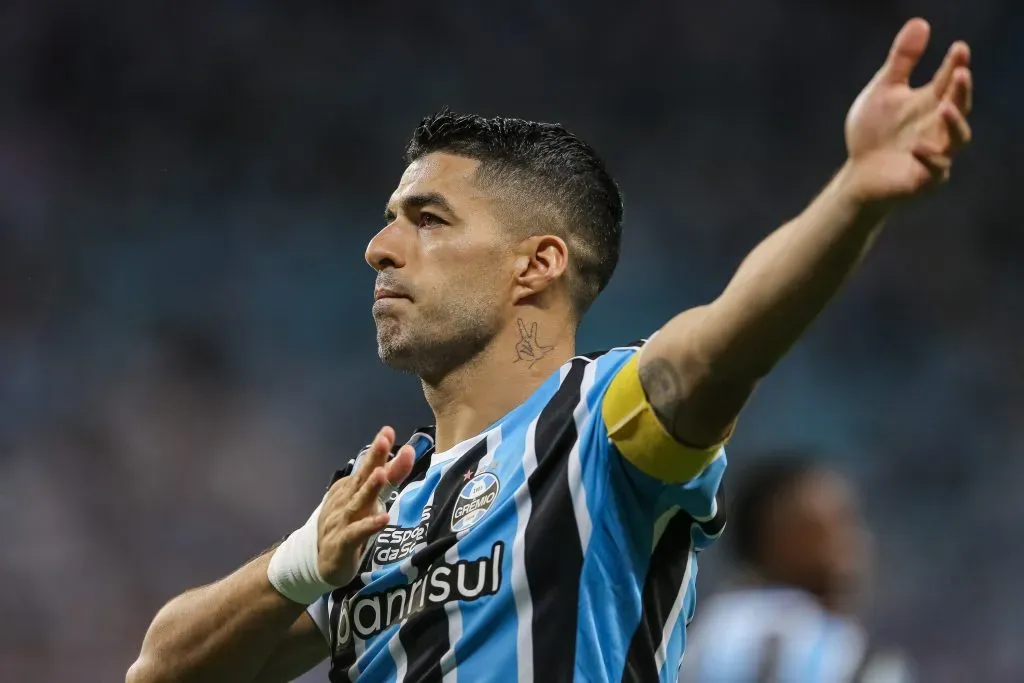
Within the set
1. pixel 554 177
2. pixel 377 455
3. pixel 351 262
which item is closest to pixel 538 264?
pixel 554 177

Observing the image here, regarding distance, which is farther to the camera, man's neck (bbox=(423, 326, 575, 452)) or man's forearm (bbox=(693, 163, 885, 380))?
man's neck (bbox=(423, 326, 575, 452))

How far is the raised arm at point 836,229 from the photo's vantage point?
5.87 ft

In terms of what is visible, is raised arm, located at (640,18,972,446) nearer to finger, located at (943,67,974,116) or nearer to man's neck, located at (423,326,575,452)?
finger, located at (943,67,974,116)

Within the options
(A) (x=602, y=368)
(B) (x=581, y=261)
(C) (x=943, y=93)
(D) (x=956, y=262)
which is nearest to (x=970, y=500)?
(D) (x=956, y=262)

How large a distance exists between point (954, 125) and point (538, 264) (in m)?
1.46

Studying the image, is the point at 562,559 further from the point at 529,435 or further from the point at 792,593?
the point at 792,593

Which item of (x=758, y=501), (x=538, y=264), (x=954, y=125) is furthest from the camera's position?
(x=758, y=501)

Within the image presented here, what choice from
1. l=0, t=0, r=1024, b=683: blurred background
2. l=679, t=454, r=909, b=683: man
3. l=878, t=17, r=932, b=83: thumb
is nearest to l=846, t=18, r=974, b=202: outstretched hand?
l=878, t=17, r=932, b=83: thumb

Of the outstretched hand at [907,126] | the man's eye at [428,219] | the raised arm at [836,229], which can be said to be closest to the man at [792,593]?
the man's eye at [428,219]

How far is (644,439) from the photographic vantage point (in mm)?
2201

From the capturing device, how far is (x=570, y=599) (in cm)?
234

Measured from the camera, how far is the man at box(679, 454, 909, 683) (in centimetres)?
332

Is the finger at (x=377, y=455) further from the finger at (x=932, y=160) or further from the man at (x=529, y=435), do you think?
the finger at (x=932, y=160)

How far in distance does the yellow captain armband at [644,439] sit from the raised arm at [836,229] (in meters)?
0.11
